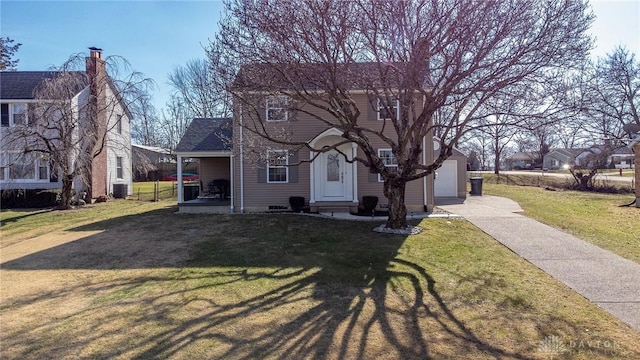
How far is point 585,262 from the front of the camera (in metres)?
7.62

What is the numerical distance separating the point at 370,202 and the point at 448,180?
940 cm

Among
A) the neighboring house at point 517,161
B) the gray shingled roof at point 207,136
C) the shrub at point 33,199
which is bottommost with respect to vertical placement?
the shrub at point 33,199

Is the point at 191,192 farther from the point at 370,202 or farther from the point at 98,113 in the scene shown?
the point at 370,202

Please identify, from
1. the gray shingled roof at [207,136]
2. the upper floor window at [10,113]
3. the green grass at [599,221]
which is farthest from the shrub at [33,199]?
the green grass at [599,221]

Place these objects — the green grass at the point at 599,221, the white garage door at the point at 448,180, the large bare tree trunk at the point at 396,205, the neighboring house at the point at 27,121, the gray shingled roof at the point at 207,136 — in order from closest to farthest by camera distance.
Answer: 1. the green grass at the point at 599,221
2. the large bare tree trunk at the point at 396,205
3. the gray shingled roof at the point at 207,136
4. the neighboring house at the point at 27,121
5. the white garage door at the point at 448,180

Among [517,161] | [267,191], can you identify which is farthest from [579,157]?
[267,191]

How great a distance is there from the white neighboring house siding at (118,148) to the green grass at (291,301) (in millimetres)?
14003

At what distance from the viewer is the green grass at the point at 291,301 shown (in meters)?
4.26

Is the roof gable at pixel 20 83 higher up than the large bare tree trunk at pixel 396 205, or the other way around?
the roof gable at pixel 20 83

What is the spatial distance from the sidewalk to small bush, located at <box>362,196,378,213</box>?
3.39m

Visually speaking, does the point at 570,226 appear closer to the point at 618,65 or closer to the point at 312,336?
the point at 312,336

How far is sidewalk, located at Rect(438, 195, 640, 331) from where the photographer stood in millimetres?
5578

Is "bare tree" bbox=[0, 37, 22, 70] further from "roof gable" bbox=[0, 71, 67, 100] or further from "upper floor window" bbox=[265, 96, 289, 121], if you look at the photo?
"upper floor window" bbox=[265, 96, 289, 121]

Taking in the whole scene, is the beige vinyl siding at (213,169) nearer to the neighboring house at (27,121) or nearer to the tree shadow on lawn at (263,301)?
the neighboring house at (27,121)
